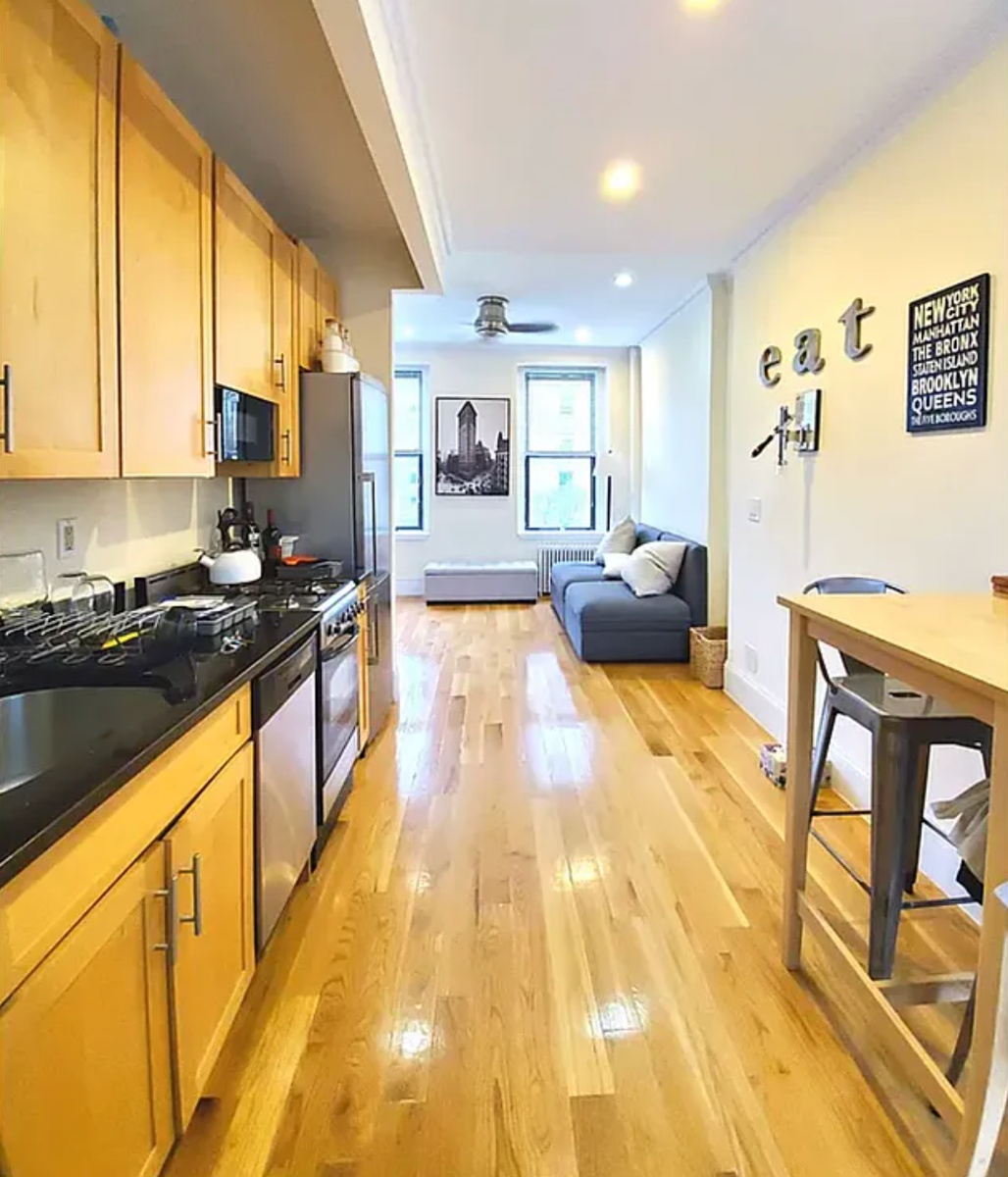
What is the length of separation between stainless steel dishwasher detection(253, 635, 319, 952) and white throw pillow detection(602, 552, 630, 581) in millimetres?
4410

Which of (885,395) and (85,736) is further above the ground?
(885,395)

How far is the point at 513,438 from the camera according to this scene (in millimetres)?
8812

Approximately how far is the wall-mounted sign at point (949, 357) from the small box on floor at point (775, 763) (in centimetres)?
148

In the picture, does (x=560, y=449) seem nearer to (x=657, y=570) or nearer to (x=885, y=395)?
(x=657, y=570)

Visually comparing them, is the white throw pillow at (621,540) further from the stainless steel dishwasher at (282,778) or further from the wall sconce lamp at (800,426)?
the stainless steel dishwasher at (282,778)

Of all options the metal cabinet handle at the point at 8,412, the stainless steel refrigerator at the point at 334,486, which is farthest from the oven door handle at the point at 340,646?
the metal cabinet handle at the point at 8,412

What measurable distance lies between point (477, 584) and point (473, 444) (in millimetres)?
1556

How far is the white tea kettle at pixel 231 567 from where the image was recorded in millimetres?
3164

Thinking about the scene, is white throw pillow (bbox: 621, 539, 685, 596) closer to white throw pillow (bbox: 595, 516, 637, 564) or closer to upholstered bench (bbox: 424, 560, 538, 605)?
white throw pillow (bbox: 595, 516, 637, 564)

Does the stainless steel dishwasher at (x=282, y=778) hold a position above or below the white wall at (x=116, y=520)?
below

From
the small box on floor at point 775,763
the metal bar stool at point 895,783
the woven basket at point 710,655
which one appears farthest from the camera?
the woven basket at point 710,655

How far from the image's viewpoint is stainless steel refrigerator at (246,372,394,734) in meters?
3.66

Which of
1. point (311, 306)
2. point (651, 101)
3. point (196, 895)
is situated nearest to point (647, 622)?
point (311, 306)

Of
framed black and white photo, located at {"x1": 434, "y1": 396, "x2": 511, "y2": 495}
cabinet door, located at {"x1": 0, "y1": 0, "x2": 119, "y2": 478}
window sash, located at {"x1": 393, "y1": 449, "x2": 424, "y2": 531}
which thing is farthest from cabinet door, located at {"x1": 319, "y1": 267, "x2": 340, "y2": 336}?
window sash, located at {"x1": 393, "y1": 449, "x2": 424, "y2": 531}
